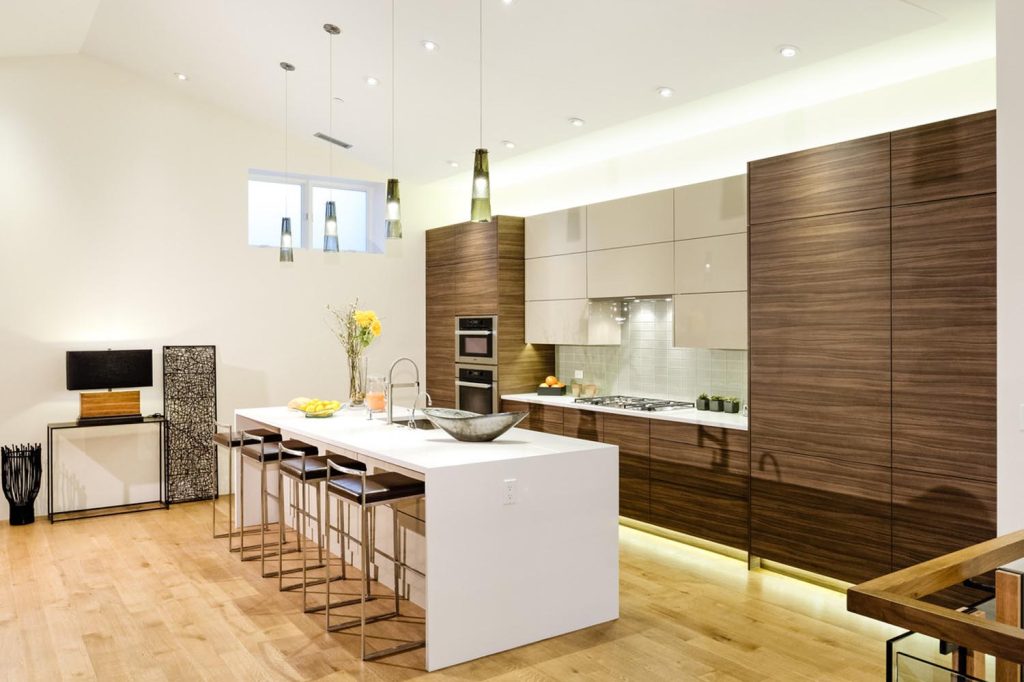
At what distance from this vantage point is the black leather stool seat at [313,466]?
3754 millimetres

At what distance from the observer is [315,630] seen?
11.8ft

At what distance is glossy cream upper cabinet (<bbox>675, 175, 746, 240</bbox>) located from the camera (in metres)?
4.63

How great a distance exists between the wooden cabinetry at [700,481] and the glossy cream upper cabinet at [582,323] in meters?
1.11

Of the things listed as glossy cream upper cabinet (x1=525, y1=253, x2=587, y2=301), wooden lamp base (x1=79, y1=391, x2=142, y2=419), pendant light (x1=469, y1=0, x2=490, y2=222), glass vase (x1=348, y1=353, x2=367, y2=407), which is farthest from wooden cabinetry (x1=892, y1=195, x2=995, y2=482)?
wooden lamp base (x1=79, y1=391, x2=142, y2=419)

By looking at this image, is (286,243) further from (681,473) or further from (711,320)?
(681,473)

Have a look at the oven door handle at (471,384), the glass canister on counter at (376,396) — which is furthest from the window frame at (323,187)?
the glass canister on counter at (376,396)

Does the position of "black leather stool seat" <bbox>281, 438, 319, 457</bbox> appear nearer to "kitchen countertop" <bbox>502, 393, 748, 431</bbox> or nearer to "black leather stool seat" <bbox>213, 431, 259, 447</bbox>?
"black leather stool seat" <bbox>213, 431, 259, 447</bbox>

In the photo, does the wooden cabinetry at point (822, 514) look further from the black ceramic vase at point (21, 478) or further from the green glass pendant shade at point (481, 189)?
the black ceramic vase at point (21, 478)

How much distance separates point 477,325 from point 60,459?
3557 mm

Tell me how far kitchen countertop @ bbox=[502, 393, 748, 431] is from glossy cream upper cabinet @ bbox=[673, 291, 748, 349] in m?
0.46

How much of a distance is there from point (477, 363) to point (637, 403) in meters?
1.72

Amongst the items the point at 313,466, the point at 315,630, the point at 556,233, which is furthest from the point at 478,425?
the point at 556,233

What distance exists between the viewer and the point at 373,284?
24.0 feet

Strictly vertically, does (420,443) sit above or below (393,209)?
below
